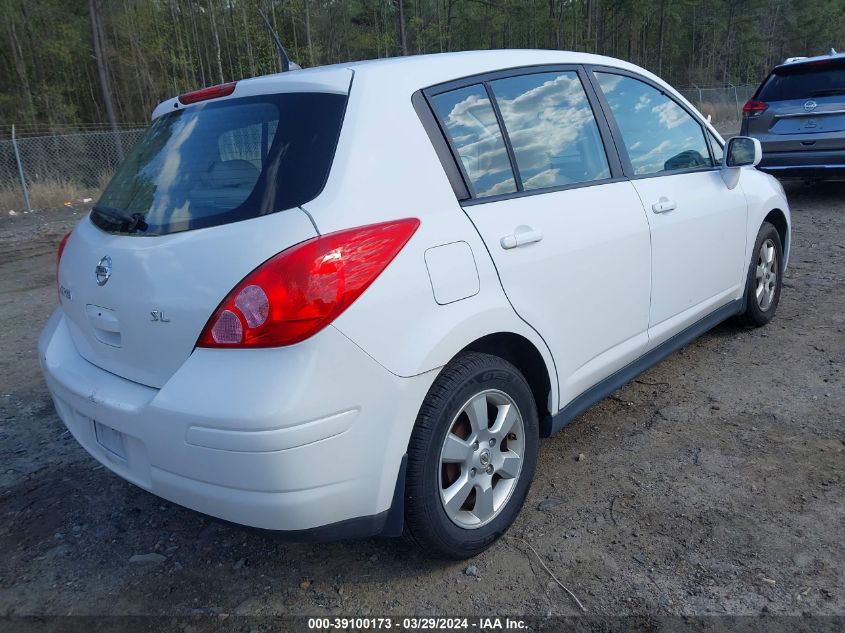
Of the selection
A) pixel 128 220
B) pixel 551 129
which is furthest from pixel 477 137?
pixel 128 220

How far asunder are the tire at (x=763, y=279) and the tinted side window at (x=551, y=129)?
1829 millimetres

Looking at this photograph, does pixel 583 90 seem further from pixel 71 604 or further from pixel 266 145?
pixel 71 604

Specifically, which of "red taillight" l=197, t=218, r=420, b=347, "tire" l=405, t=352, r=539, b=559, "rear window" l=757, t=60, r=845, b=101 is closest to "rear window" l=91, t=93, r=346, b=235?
"red taillight" l=197, t=218, r=420, b=347

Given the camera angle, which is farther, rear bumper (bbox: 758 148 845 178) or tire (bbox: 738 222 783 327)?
rear bumper (bbox: 758 148 845 178)

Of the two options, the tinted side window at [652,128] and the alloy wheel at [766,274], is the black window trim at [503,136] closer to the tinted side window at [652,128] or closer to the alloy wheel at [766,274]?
the tinted side window at [652,128]

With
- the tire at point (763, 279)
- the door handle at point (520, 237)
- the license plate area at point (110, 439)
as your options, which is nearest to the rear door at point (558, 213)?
the door handle at point (520, 237)

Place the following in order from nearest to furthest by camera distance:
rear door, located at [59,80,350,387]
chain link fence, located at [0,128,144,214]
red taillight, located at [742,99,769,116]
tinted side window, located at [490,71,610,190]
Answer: rear door, located at [59,80,350,387] → tinted side window, located at [490,71,610,190] → red taillight, located at [742,99,769,116] → chain link fence, located at [0,128,144,214]

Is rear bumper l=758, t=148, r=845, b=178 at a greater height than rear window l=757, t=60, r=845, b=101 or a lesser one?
lesser

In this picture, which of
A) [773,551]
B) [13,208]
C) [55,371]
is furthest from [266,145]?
[13,208]

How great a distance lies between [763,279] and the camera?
458cm

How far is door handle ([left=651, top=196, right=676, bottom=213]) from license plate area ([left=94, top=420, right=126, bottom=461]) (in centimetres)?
249

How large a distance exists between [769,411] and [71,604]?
3.28 m

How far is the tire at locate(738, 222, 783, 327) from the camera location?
439cm

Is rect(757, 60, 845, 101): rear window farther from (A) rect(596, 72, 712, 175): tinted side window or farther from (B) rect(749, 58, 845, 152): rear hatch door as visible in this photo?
(A) rect(596, 72, 712, 175): tinted side window
